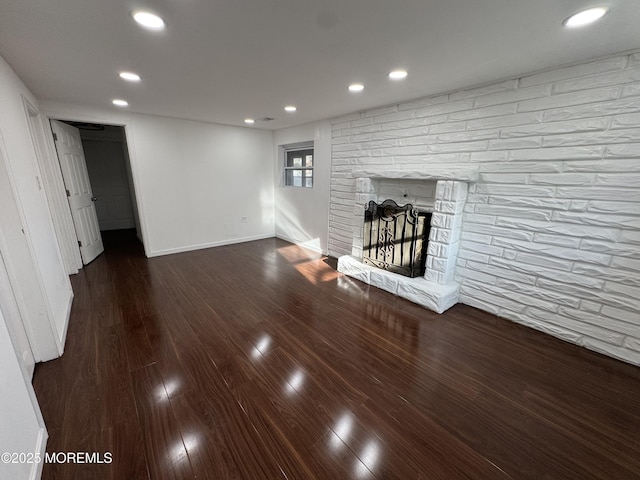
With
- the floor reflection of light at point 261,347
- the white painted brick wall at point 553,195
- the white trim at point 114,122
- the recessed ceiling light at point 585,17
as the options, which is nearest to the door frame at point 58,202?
the white trim at point 114,122

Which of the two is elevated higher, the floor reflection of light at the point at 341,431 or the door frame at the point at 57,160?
the door frame at the point at 57,160

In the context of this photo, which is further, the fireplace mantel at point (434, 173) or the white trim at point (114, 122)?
the white trim at point (114, 122)

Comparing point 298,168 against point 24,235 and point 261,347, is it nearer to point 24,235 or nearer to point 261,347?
point 261,347

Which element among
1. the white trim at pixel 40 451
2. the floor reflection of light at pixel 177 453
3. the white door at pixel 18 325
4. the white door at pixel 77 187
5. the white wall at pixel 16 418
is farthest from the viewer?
the white door at pixel 77 187

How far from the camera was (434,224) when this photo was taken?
2.61 m

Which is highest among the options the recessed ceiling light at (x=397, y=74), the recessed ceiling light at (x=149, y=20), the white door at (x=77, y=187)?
the recessed ceiling light at (x=397, y=74)

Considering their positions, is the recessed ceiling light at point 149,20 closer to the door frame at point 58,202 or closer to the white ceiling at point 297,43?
the white ceiling at point 297,43

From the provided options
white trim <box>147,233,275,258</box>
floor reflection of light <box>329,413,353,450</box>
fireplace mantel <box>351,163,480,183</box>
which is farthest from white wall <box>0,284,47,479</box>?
white trim <box>147,233,275,258</box>

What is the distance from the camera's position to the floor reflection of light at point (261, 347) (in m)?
1.91

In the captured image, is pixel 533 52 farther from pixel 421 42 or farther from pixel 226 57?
pixel 226 57

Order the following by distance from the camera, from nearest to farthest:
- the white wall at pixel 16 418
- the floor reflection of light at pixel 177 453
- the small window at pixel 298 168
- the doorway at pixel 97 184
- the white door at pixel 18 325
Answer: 1. the white wall at pixel 16 418
2. the floor reflection of light at pixel 177 453
3. the white door at pixel 18 325
4. the doorway at pixel 97 184
5. the small window at pixel 298 168

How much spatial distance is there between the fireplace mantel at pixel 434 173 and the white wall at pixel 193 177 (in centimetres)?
252

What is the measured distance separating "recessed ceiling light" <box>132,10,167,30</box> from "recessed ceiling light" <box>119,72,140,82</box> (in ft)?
3.11

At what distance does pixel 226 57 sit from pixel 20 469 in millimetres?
2423
